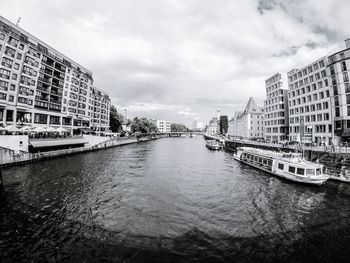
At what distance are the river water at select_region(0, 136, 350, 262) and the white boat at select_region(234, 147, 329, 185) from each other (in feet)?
4.83

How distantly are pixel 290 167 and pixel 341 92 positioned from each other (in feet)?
129

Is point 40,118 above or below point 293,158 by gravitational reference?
above

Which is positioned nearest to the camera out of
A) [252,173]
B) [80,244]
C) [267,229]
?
[80,244]

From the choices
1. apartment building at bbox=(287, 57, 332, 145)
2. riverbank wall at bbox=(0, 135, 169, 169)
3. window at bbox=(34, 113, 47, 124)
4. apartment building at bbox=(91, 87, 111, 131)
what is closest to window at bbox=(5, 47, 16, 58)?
window at bbox=(34, 113, 47, 124)

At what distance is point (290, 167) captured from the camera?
3316 cm

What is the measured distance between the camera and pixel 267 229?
17.2 metres

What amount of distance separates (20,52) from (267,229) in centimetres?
7928

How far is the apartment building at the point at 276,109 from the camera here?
8206 centimetres

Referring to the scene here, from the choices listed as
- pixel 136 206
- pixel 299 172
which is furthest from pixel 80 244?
pixel 299 172

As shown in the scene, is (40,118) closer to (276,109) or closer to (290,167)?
(290,167)

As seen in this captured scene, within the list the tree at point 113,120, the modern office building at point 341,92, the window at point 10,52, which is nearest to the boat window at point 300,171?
the modern office building at point 341,92

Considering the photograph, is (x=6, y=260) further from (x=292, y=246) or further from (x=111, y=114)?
(x=111, y=114)

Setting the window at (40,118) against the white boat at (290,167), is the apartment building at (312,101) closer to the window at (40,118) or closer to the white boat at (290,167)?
the white boat at (290,167)

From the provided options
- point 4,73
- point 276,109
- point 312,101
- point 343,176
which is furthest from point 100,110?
point 343,176
